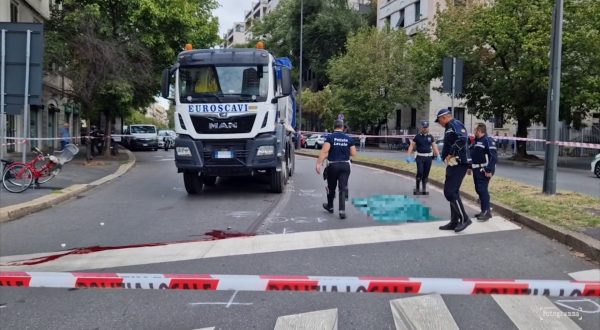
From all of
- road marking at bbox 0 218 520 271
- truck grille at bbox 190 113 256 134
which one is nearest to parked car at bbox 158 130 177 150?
truck grille at bbox 190 113 256 134

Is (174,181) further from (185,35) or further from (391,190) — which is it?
(185,35)

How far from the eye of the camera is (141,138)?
36.9 metres

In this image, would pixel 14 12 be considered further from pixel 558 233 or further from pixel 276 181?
pixel 558 233

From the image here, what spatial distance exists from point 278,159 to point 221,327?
750cm

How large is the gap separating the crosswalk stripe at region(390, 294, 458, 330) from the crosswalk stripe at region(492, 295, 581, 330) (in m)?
0.52

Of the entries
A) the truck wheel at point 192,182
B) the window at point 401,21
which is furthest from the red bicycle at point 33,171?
the window at point 401,21

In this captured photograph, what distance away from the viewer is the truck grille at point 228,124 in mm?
11062

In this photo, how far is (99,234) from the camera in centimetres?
788

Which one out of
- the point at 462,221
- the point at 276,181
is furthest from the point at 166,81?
the point at 462,221

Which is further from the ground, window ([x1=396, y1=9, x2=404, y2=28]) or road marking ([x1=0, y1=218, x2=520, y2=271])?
window ([x1=396, y1=9, x2=404, y2=28])

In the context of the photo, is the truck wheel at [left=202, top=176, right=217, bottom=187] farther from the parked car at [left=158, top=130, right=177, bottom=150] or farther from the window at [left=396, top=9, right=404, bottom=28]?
the window at [left=396, top=9, right=404, bottom=28]

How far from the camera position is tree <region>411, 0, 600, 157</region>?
23.2m

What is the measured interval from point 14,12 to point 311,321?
25.0 metres

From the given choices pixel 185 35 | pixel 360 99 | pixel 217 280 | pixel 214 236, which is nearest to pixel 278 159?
pixel 214 236
